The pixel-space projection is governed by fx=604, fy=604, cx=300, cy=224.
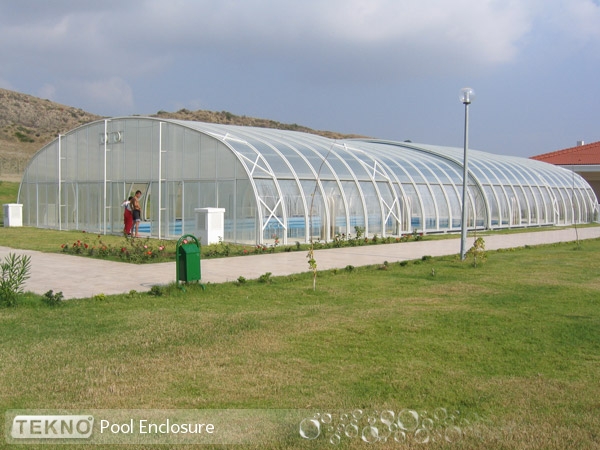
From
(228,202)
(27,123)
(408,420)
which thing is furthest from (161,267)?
(27,123)

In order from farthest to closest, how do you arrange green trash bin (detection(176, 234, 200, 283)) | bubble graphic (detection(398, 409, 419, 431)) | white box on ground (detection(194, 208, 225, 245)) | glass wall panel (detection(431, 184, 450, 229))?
glass wall panel (detection(431, 184, 450, 229)) < white box on ground (detection(194, 208, 225, 245)) < green trash bin (detection(176, 234, 200, 283)) < bubble graphic (detection(398, 409, 419, 431))

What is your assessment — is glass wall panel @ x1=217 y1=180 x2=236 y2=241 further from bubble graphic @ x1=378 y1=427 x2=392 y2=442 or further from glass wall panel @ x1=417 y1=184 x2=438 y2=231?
bubble graphic @ x1=378 y1=427 x2=392 y2=442

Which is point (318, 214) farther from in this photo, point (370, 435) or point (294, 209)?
point (370, 435)

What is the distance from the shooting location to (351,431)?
5.05 m

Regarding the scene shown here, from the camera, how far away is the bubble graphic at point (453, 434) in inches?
193

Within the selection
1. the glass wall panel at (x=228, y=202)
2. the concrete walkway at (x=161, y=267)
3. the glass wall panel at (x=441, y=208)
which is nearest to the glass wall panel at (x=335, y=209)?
the concrete walkway at (x=161, y=267)

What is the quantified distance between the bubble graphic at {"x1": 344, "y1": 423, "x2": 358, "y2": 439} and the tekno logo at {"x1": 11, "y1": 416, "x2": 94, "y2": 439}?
2.12 m

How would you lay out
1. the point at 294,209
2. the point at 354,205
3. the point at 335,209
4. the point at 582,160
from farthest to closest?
1. the point at 582,160
2. the point at 354,205
3. the point at 335,209
4. the point at 294,209

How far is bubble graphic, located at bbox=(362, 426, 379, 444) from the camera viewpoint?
4891 mm

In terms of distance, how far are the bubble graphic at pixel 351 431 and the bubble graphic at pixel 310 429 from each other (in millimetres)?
237

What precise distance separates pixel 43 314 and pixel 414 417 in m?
6.34

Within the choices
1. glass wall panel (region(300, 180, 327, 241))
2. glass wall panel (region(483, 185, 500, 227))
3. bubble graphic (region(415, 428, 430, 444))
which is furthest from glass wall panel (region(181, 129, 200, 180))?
bubble graphic (region(415, 428, 430, 444))

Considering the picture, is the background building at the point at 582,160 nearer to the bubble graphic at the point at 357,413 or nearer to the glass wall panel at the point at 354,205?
the glass wall panel at the point at 354,205

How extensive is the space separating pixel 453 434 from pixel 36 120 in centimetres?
9010
